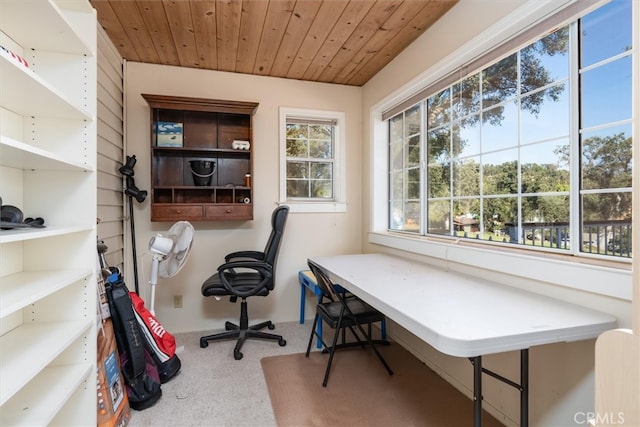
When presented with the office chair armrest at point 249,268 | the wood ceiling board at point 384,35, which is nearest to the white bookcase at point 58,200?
the office chair armrest at point 249,268

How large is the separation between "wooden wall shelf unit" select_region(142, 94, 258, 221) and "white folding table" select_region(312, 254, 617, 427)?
1.61 m

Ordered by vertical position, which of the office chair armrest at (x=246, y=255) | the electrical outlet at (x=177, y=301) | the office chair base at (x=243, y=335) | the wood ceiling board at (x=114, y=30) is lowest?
the office chair base at (x=243, y=335)

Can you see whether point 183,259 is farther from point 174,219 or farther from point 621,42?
point 621,42

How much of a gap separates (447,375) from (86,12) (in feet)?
9.40

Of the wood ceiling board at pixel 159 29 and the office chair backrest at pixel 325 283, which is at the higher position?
the wood ceiling board at pixel 159 29

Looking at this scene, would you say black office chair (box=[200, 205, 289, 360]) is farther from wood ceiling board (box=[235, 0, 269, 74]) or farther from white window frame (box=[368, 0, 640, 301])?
wood ceiling board (box=[235, 0, 269, 74])

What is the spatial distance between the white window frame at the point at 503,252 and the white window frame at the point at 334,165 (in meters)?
0.49

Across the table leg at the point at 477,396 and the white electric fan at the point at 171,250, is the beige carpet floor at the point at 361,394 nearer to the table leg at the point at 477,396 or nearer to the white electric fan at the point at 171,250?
the table leg at the point at 477,396

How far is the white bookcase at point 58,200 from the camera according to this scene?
128 cm

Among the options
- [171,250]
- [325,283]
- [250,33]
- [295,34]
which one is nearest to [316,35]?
[295,34]

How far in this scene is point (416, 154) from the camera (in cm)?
274

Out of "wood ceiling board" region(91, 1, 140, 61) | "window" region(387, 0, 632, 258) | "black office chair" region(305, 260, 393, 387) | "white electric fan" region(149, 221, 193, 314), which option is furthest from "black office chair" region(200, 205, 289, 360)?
"wood ceiling board" region(91, 1, 140, 61)

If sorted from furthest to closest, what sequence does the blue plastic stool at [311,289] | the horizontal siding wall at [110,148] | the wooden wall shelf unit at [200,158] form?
the wooden wall shelf unit at [200,158] < the blue plastic stool at [311,289] < the horizontal siding wall at [110,148]

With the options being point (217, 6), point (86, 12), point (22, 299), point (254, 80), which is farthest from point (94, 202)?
point (254, 80)
